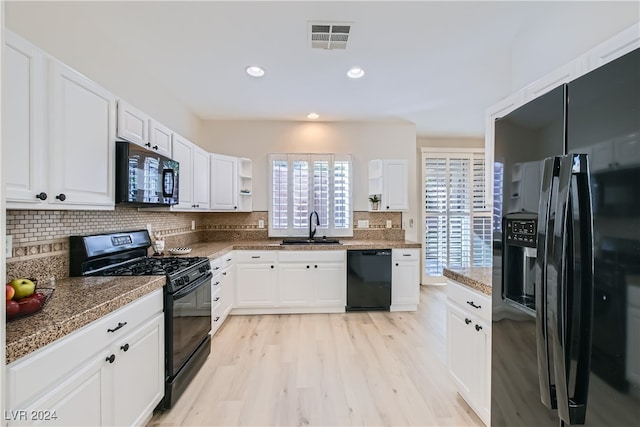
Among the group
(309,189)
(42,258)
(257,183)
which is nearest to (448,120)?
(309,189)

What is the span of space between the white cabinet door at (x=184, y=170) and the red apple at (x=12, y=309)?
1.81 metres

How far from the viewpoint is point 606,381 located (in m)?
0.85

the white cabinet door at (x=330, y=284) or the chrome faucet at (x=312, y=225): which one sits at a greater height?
the chrome faucet at (x=312, y=225)

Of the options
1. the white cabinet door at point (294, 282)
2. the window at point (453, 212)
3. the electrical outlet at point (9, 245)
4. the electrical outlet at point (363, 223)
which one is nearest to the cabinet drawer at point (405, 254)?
the electrical outlet at point (363, 223)

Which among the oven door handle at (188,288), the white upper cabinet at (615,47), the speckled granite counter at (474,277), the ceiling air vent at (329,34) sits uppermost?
the ceiling air vent at (329,34)

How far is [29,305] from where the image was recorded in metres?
1.19

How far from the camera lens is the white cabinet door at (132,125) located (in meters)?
1.97

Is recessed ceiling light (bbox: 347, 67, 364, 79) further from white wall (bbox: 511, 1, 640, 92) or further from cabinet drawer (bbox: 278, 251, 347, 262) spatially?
cabinet drawer (bbox: 278, 251, 347, 262)

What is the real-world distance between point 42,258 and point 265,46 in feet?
7.38

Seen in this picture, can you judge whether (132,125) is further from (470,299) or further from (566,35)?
(566,35)

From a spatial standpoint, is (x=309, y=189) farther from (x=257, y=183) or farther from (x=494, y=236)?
(x=494, y=236)

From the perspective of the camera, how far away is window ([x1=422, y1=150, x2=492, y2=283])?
17.3 ft

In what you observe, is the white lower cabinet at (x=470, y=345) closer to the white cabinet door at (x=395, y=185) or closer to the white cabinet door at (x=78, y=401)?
the white cabinet door at (x=78, y=401)

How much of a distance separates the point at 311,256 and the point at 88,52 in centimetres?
292
